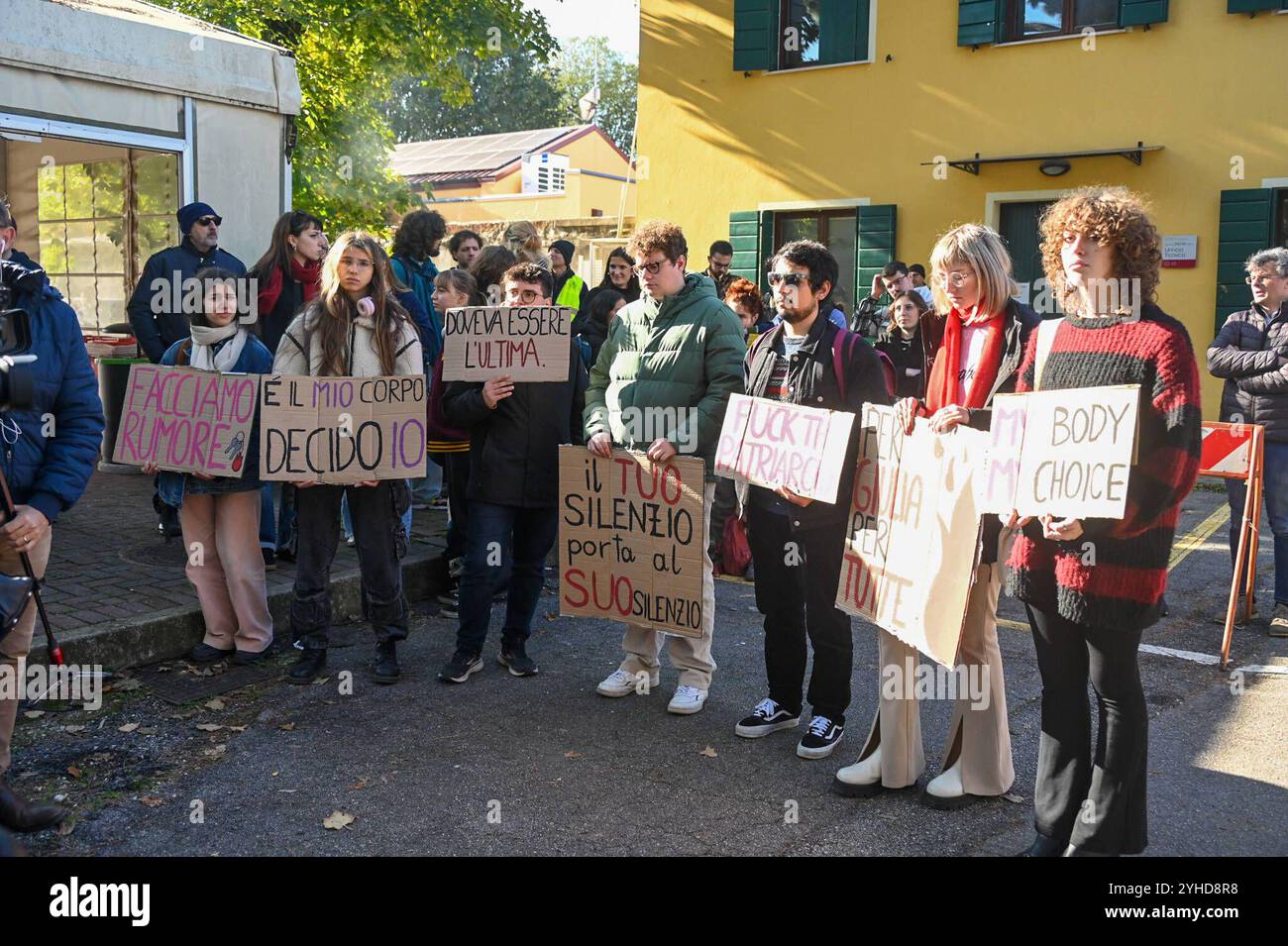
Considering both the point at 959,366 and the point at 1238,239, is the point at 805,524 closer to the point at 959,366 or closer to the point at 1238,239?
the point at 959,366

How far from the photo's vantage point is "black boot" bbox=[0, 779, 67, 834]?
3.99 meters

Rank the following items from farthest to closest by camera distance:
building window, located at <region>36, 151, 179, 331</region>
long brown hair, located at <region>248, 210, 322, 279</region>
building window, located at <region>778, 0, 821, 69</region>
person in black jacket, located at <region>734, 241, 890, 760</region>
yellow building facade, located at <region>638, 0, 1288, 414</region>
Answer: building window, located at <region>778, 0, 821, 69</region> < yellow building facade, located at <region>638, 0, 1288, 414</region> < building window, located at <region>36, 151, 179, 331</region> < long brown hair, located at <region>248, 210, 322, 279</region> < person in black jacket, located at <region>734, 241, 890, 760</region>

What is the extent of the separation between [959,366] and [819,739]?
164 centimetres

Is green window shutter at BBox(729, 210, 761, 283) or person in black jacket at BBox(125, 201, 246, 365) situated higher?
green window shutter at BBox(729, 210, 761, 283)

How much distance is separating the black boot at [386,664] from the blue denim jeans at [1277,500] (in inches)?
188

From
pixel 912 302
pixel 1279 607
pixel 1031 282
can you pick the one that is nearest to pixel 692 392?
pixel 1279 607

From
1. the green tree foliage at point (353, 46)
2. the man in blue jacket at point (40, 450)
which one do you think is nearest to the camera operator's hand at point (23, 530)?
the man in blue jacket at point (40, 450)

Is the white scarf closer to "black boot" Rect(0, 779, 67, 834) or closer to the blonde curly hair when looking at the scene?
"black boot" Rect(0, 779, 67, 834)

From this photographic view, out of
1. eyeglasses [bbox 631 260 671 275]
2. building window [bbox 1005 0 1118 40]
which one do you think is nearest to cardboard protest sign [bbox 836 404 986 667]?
eyeglasses [bbox 631 260 671 275]

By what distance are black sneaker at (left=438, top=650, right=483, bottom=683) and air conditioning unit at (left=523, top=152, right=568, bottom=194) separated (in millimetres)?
38080

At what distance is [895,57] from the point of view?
15.1 metres

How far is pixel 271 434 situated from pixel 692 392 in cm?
202

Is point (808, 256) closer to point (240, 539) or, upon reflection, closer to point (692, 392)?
point (692, 392)
